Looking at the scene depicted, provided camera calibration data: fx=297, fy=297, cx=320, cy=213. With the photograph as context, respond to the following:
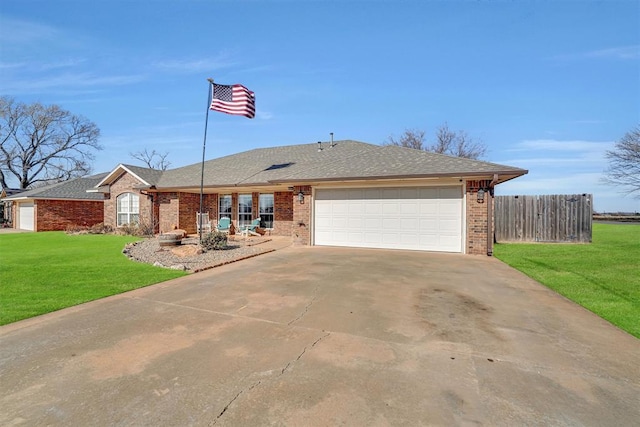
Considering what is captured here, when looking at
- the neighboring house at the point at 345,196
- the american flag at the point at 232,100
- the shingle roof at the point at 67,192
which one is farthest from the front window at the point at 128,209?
the american flag at the point at 232,100

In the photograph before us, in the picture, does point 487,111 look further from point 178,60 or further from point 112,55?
point 112,55

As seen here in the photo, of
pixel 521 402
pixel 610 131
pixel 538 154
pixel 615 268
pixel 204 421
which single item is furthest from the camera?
pixel 538 154

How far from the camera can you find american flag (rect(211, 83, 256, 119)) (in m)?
11.4

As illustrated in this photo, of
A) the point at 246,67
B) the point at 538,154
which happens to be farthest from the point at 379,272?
the point at 538,154

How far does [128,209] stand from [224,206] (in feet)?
21.4

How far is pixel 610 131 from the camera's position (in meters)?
21.2

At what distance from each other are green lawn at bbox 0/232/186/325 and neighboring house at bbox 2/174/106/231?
14059mm

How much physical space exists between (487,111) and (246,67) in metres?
15.0

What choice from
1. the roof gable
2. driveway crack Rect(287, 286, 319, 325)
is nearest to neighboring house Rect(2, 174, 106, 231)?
the roof gable

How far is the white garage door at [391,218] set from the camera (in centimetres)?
1065

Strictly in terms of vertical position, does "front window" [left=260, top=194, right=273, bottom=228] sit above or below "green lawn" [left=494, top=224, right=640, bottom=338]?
above

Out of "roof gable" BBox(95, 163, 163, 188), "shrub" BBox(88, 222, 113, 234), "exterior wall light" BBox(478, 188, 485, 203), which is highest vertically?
"roof gable" BBox(95, 163, 163, 188)

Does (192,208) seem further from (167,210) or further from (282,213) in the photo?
(282,213)

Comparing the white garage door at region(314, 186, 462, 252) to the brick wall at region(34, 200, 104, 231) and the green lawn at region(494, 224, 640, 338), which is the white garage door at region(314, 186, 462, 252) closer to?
the green lawn at region(494, 224, 640, 338)
